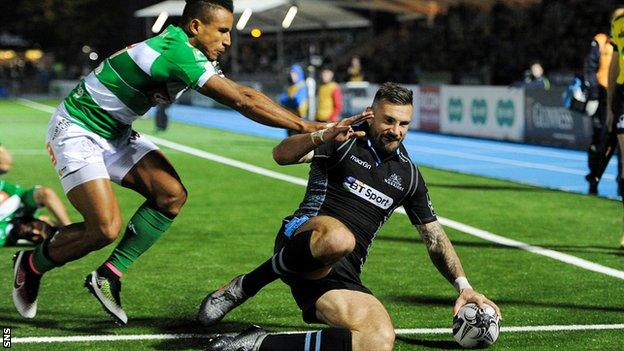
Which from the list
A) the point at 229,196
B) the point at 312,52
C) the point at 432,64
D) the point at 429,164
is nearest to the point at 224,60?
the point at 312,52

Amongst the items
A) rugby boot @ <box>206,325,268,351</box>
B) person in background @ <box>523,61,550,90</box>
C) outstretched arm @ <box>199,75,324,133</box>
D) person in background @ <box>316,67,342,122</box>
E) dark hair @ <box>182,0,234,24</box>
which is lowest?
person in background @ <box>523,61,550,90</box>

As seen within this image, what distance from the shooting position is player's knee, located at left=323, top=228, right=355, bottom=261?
19.9ft

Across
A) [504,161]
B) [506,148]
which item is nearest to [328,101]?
[504,161]

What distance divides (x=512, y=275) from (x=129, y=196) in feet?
24.0

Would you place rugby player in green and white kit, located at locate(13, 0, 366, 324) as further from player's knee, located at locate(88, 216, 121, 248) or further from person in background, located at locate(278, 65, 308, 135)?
person in background, located at locate(278, 65, 308, 135)

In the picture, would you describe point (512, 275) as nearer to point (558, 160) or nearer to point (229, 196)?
point (229, 196)

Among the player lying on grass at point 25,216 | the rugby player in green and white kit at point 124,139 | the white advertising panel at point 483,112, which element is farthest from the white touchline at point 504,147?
the rugby player in green and white kit at point 124,139

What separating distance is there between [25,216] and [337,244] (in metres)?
5.81

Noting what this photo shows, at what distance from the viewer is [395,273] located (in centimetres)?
963

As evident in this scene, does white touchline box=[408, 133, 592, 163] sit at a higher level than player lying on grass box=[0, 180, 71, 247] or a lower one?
lower

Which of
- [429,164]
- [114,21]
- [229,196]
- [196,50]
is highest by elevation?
[196,50]

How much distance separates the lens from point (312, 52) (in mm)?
57188

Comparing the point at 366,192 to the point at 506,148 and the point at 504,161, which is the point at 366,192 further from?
the point at 506,148

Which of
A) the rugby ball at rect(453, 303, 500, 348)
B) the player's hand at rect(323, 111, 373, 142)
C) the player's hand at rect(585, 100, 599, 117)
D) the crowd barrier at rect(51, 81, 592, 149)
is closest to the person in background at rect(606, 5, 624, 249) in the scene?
the player's hand at rect(585, 100, 599, 117)
